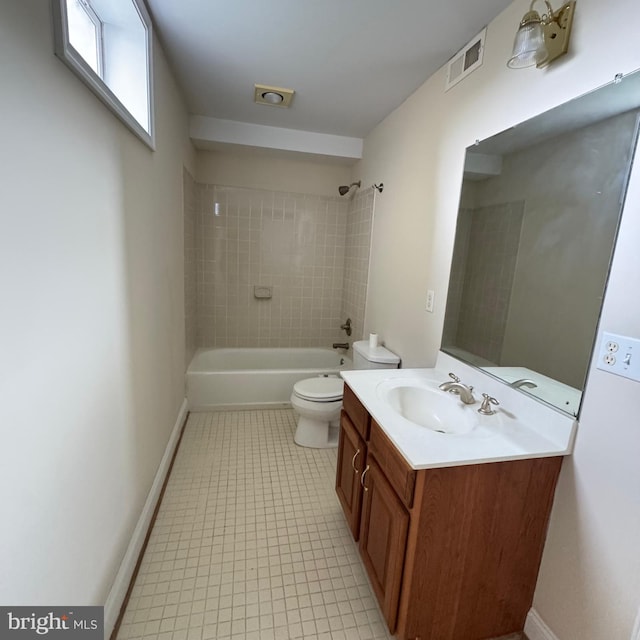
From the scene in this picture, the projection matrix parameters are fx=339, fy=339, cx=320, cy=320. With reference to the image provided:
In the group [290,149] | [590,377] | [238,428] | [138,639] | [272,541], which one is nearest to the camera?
[590,377]

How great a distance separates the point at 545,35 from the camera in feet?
3.77

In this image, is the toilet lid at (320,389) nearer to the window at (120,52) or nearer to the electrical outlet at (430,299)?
the electrical outlet at (430,299)

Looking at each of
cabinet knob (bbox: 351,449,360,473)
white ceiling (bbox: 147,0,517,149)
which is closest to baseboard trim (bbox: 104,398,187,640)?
cabinet knob (bbox: 351,449,360,473)

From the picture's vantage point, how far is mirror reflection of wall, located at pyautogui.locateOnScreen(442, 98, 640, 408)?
1049mm

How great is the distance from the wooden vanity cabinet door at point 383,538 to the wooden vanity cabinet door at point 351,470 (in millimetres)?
69

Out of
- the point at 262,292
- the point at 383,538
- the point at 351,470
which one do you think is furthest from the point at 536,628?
the point at 262,292

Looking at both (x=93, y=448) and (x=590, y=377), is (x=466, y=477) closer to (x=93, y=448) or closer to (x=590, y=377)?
(x=590, y=377)

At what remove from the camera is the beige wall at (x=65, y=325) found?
706 millimetres

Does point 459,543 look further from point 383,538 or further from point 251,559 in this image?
point 251,559

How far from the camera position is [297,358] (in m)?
3.56

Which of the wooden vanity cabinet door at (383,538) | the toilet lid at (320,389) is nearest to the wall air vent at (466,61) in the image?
the wooden vanity cabinet door at (383,538)

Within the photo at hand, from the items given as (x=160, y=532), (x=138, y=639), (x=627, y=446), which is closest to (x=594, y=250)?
(x=627, y=446)

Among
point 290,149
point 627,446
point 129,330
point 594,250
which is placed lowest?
point 627,446

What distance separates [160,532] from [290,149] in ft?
9.25
